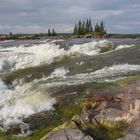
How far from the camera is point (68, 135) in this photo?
13.9m

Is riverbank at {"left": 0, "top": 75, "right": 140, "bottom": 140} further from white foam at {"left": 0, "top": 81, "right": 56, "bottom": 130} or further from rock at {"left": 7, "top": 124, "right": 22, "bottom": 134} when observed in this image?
white foam at {"left": 0, "top": 81, "right": 56, "bottom": 130}

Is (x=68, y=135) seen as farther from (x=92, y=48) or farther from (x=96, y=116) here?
(x=92, y=48)

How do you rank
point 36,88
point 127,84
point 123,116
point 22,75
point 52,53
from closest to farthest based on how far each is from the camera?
point 123,116
point 127,84
point 36,88
point 22,75
point 52,53

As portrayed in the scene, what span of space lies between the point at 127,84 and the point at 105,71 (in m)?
7.67

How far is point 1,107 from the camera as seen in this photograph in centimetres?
1884

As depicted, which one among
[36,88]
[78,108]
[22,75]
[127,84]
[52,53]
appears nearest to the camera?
[78,108]

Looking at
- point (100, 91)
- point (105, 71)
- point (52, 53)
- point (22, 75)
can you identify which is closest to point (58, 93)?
point (100, 91)

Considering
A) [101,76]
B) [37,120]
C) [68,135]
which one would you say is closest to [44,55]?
[101,76]

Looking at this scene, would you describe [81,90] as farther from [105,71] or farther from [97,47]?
[97,47]

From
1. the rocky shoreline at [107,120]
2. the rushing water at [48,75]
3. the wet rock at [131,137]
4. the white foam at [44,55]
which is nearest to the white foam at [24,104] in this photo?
the rushing water at [48,75]

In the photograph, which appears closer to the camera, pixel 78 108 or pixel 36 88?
pixel 78 108

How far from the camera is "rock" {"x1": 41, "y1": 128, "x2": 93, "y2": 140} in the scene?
13.7 metres

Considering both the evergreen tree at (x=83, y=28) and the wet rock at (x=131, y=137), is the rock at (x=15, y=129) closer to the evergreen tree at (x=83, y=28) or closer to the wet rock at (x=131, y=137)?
the wet rock at (x=131, y=137)

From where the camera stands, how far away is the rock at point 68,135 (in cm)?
1370
